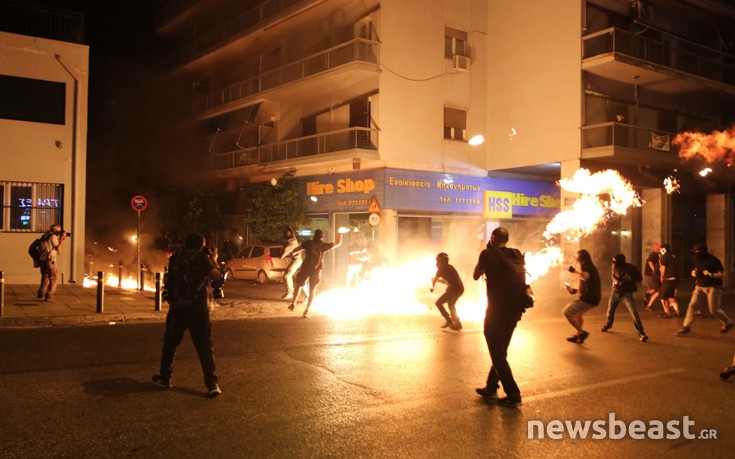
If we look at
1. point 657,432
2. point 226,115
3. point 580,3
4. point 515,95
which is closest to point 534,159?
point 515,95

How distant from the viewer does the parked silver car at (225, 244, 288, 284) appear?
2127 cm

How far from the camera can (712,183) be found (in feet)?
83.3

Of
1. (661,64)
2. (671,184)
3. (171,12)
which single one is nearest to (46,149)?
(171,12)

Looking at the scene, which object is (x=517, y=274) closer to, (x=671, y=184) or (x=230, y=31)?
(x=671, y=184)

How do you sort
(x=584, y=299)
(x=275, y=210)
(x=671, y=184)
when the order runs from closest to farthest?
1. (x=584, y=299)
2. (x=671, y=184)
3. (x=275, y=210)

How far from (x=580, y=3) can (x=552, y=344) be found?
48.9ft

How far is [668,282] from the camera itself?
13984 mm

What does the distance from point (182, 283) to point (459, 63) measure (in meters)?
18.8

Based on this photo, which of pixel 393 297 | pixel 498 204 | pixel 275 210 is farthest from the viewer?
pixel 498 204

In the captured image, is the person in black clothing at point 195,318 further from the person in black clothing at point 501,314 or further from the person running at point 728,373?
the person running at point 728,373

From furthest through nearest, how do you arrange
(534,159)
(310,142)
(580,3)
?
(310,142) → (534,159) → (580,3)

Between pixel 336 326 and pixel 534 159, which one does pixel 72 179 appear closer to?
pixel 336 326

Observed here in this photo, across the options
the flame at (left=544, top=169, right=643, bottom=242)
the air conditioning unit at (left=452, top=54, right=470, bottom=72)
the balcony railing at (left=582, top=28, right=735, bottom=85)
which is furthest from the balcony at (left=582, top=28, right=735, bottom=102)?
the air conditioning unit at (left=452, top=54, right=470, bottom=72)

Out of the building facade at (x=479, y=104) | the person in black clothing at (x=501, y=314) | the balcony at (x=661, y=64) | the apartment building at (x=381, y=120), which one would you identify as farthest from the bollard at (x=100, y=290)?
the balcony at (x=661, y=64)
